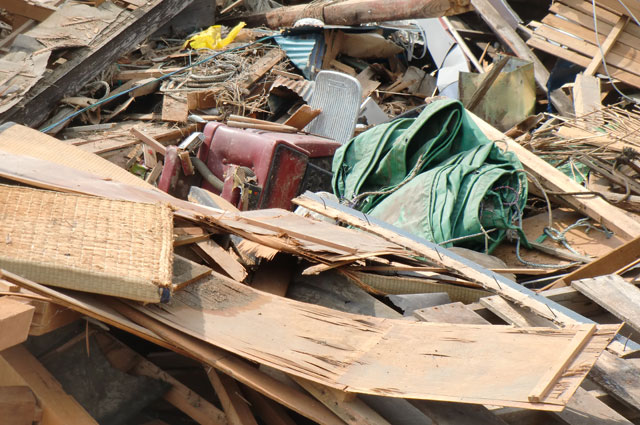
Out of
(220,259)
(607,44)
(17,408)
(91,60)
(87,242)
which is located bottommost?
(17,408)

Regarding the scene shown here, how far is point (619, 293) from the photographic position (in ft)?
9.93

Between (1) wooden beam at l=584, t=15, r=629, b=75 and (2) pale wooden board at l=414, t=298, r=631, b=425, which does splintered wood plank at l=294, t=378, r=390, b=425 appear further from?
(1) wooden beam at l=584, t=15, r=629, b=75

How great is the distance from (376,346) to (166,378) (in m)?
0.91

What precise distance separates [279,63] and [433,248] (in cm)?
504

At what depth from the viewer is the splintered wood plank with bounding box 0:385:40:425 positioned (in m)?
2.17

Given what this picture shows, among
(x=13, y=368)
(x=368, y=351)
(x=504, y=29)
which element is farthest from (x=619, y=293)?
(x=504, y=29)

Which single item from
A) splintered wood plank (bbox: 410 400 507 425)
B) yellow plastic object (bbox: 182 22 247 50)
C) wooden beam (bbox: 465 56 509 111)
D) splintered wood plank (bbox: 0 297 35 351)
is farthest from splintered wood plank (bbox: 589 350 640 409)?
yellow plastic object (bbox: 182 22 247 50)

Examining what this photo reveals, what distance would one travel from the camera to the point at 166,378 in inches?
103

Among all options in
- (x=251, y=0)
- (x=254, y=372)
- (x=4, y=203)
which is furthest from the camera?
(x=251, y=0)

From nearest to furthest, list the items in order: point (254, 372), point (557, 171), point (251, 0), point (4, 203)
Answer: point (254, 372) < point (4, 203) < point (557, 171) < point (251, 0)

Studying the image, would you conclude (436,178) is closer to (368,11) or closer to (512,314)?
(512,314)

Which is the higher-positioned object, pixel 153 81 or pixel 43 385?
pixel 153 81

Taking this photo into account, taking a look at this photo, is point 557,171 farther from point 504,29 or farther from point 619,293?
point 504,29

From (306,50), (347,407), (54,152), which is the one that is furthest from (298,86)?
(347,407)
